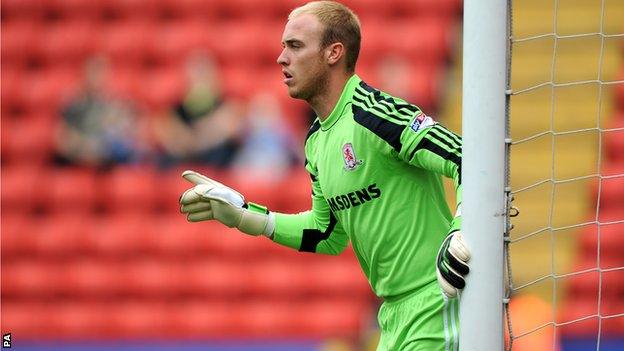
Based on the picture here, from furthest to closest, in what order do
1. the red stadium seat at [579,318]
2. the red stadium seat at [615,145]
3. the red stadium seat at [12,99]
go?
the red stadium seat at [12,99]
the red stadium seat at [615,145]
the red stadium seat at [579,318]

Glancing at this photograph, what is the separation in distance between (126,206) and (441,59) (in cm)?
263

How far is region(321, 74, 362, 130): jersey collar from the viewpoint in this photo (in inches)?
138

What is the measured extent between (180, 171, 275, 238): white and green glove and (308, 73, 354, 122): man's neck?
43cm

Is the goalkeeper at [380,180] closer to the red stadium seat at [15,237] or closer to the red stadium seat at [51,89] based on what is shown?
the red stadium seat at [15,237]

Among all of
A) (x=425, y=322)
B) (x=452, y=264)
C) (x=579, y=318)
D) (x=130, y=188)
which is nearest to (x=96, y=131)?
(x=130, y=188)

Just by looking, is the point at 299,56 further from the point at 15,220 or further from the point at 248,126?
the point at 15,220

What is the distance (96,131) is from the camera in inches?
324

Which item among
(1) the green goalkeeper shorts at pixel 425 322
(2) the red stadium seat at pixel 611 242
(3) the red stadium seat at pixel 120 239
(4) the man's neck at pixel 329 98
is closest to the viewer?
(1) the green goalkeeper shorts at pixel 425 322

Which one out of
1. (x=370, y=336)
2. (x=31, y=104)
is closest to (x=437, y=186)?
(x=370, y=336)

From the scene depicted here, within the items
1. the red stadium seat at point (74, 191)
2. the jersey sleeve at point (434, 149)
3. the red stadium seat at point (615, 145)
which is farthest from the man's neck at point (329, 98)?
the red stadium seat at point (74, 191)

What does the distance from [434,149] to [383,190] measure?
0.30 m

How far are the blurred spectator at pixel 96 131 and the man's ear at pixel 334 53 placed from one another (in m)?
4.91

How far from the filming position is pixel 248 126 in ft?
26.8

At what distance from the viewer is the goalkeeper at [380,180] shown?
127 inches
